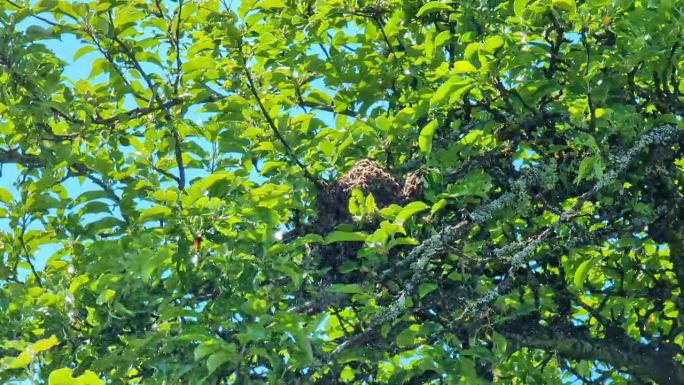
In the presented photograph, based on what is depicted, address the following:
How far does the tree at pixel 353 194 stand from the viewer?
16.6 ft

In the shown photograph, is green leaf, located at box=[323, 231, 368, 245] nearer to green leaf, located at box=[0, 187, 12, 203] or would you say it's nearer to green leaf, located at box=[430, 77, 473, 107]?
green leaf, located at box=[430, 77, 473, 107]

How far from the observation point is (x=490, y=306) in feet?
18.4

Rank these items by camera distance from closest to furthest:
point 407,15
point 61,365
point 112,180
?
point 61,365, point 112,180, point 407,15

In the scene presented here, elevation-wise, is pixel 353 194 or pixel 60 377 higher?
pixel 353 194

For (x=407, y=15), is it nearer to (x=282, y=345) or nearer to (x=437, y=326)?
(x=437, y=326)

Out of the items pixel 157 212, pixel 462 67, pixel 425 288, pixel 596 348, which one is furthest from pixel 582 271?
pixel 157 212

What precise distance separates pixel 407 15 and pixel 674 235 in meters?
2.18

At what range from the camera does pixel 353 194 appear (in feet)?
16.7

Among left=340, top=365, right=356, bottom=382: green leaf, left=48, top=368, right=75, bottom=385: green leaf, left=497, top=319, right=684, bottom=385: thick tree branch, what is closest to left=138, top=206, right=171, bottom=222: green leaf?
left=48, top=368, right=75, bottom=385: green leaf

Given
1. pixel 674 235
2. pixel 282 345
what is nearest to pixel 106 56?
pixel 282 345

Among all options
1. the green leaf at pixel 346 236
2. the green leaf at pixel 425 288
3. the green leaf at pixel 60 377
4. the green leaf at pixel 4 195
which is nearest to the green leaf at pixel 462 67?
the green leaf at pixel 346 236

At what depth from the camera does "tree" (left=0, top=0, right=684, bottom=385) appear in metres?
5.05

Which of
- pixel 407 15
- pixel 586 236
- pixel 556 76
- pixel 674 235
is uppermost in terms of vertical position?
pixel 407 15

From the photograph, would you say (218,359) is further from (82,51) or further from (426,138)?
(82,51)
